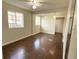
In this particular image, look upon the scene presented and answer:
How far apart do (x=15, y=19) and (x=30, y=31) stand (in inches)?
97.0

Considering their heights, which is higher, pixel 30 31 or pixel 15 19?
pixel 15 19

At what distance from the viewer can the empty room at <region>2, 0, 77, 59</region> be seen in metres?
3.11

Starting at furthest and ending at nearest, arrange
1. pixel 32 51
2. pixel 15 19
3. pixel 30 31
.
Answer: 1. pixel 30 31
2. pixel 15 19
3. pixel 32 51

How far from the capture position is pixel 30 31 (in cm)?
767

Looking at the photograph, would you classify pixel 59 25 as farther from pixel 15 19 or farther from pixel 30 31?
pixel 15 19

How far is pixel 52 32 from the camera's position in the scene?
903 cm

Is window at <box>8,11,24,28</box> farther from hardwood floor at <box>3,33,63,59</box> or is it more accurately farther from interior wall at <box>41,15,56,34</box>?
interior wall at <box>41,15,56,34</box>

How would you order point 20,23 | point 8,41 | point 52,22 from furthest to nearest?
point 52,22, point 20,23, point 8,41

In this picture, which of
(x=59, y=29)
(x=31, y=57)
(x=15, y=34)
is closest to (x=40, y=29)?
(x=59, y=29)

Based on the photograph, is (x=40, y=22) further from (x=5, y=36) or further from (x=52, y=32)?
(x=5, y=36)

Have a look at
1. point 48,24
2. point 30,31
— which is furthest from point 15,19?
point 48,24

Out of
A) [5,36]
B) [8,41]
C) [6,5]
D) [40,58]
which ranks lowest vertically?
[40,58]

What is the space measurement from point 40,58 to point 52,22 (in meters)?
6.42

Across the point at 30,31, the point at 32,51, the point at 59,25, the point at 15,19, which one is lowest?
the point at 32,51
